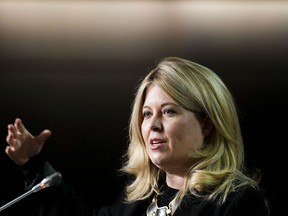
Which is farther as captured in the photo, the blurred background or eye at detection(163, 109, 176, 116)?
the blurred background

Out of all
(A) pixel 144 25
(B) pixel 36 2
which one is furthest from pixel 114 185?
(B) pixel 36 2

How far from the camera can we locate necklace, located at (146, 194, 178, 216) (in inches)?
46.3

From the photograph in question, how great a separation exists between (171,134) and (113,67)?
2.39 ft

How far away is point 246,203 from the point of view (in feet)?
3.55

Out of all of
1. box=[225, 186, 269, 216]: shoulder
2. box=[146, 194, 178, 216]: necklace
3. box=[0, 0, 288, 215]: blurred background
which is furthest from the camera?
box=[0, 0, 288, 215]: blurred background

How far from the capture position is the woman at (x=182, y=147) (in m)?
1.14

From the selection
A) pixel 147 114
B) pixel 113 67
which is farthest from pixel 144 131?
pixel 113 67

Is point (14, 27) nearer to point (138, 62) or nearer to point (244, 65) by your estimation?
point (138, 62)

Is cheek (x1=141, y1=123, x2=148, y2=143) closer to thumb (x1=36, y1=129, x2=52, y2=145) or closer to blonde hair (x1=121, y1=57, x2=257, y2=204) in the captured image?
blonde hair (x1=121, y1=57, x2=257, y2=204)

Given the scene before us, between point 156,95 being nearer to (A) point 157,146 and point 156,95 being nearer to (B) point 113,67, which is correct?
(A) point 157,146

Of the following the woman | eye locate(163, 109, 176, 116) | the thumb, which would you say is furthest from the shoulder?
the thumb

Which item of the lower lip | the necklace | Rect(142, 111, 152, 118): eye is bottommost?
the necklace

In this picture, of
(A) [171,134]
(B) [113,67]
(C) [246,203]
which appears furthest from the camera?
(B) [113,67]

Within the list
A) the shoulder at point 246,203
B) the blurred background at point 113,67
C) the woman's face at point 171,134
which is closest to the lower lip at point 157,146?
the woman's face at point 171,134
